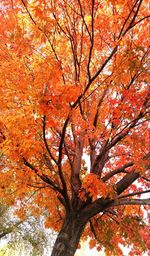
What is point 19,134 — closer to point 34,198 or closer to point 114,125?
point 114,125

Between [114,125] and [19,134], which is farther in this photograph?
[114,125]

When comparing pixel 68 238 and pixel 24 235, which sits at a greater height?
pixel 24 235

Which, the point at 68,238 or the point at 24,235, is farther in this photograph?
the point at 24,235

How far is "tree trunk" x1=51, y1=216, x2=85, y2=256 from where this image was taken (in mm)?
6810

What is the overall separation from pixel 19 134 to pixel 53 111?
1.10m

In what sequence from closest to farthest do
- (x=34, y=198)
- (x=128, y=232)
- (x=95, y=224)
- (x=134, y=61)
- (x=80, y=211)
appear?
(x=134, y=61)
(x=80, y=211)
(x=128, y=232)
(x=95, y=224)
(x=34, y=198)

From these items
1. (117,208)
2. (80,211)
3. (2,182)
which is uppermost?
(117,208)

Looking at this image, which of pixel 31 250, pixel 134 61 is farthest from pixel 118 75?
pixel 31 250

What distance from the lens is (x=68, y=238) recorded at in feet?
22.8

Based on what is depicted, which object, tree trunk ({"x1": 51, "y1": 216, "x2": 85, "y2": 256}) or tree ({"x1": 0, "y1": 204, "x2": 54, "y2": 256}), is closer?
tree trunk ({"x1": 51, "y1": 216, "x2": 85, "y2": 256})

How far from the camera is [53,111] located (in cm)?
517

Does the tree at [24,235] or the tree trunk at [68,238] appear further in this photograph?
the tree at [24,235]

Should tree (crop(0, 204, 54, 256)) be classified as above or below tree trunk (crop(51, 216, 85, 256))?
above

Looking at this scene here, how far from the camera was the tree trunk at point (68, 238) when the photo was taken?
6.81m
